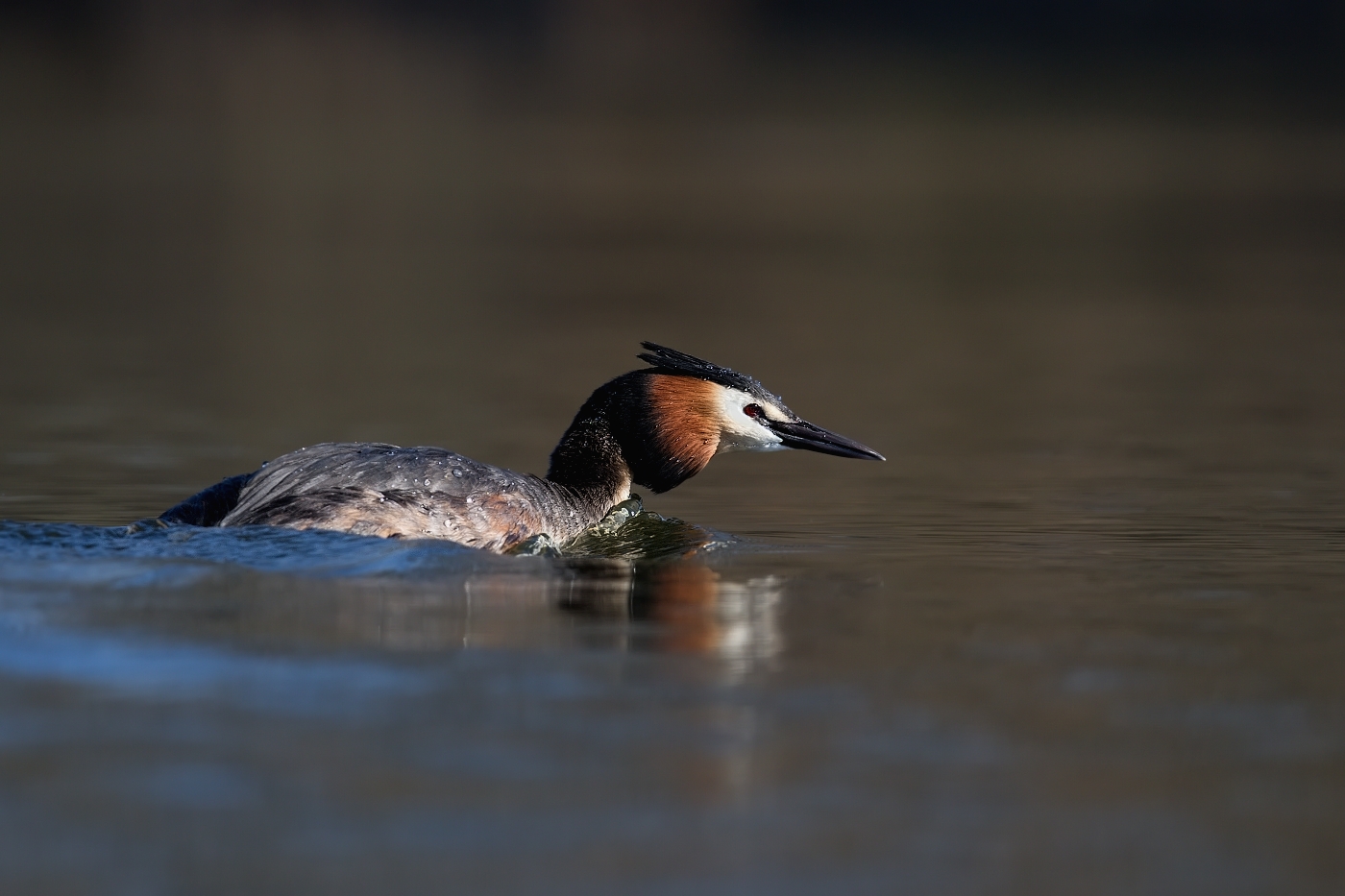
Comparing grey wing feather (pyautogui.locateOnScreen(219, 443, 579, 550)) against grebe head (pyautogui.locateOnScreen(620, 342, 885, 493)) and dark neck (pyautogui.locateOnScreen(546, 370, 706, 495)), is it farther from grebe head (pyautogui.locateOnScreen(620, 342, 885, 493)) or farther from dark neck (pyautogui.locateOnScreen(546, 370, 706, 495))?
grebe head (pyautogui.locateOnScreen(620, 342, 885, 493))

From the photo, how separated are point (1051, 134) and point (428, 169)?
12.5 metres

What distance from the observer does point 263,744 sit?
5.04 m

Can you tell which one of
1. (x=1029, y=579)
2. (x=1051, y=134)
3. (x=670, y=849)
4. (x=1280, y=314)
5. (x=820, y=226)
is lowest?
(x=670, y=849)

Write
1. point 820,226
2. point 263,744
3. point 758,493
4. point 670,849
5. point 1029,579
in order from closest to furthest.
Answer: point 670,849 → point 263,744 → point 1029,579 → point 758,493 → point 820,226

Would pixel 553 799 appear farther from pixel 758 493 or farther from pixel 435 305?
pixel 435 305

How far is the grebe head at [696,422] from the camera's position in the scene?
30.0 ft

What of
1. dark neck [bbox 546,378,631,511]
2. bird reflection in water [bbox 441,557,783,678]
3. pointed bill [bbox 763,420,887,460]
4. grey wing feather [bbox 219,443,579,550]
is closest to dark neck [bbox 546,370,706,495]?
dark neck [bbox 546,378,631,511]

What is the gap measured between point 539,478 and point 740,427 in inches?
38.6

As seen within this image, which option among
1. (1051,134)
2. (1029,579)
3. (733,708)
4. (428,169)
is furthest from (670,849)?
(1051,134)

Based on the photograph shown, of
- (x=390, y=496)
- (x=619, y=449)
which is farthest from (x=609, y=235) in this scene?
(x=390, y=496)

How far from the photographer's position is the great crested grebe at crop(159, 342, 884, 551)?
7961mm

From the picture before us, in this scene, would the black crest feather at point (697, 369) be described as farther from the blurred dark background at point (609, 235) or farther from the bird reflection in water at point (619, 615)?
the blurred dark background at point (609, 235)

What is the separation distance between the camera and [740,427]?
9.23m

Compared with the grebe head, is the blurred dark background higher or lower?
higher
